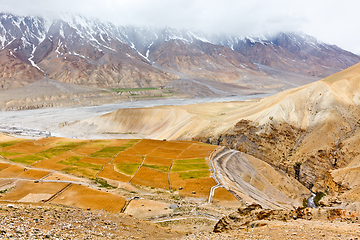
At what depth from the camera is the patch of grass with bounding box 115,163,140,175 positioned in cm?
4766

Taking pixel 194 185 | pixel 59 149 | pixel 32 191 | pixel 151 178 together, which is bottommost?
pixel 59 149

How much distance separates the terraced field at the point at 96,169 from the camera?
34938 mm

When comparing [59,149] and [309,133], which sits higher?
[309,133]

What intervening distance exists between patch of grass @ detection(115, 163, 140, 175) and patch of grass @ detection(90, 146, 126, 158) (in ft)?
24.1

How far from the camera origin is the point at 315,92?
2714 inches

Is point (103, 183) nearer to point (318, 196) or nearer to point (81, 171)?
point (81, 171)

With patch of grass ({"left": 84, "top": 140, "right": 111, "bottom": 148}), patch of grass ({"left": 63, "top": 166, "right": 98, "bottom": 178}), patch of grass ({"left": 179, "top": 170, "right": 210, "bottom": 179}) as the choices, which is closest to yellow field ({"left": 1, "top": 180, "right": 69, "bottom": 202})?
patch of grass ({"left": 63, "top": 166, "right": 98, "bottom": 178})

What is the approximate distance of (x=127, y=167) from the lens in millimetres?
50000

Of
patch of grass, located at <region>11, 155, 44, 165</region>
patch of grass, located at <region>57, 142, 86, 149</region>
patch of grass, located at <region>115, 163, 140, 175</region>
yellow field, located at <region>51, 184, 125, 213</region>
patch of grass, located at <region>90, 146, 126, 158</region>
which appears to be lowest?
patch of grass, located at <region>57, 142, 86, 149</region>

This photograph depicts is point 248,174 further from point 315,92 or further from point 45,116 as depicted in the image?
point 45,116

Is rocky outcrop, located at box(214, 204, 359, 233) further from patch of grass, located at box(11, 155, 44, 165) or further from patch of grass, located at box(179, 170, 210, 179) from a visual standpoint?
patch of grass, located at box(11, 155, 44, 165)

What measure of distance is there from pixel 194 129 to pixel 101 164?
125ft

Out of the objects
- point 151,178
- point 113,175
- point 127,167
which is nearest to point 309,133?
point 151,178

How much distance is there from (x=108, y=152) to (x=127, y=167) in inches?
520
